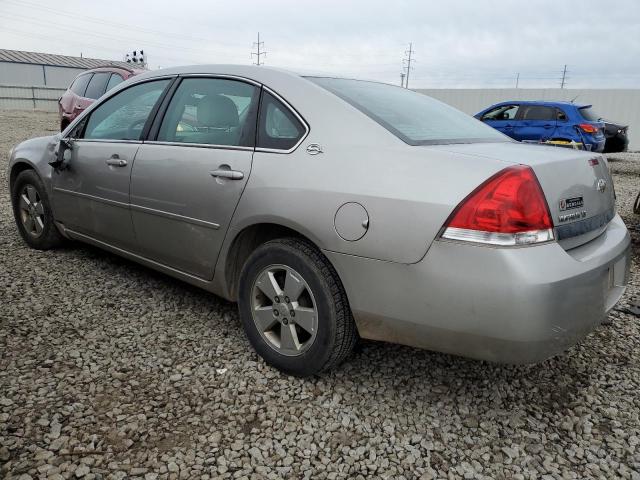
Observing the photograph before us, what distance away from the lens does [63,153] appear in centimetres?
360

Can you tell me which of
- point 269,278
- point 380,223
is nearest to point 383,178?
point 380,223

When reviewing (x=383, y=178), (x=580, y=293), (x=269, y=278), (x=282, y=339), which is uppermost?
(x=383, y=178)

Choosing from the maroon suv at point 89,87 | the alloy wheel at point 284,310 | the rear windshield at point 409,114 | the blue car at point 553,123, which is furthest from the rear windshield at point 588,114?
the alloy wheel at point 284,310

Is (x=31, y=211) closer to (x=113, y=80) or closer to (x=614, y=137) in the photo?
(x=113, y=80)

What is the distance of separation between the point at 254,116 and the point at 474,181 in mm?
1247

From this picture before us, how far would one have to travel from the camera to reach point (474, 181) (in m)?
1.83

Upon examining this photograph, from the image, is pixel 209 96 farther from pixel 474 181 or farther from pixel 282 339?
pixel 474 181

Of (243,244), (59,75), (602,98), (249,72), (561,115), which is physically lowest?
(243,244)

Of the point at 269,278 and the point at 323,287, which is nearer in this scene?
the point at 323,287

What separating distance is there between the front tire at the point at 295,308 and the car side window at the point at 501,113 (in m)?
11.4

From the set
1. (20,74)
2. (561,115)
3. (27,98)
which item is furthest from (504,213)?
(20,74)

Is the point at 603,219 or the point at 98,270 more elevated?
the point at 603,219

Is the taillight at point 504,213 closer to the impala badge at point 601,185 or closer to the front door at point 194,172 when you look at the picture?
the impala badge at point 601,185

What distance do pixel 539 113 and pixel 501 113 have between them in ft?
3.03
